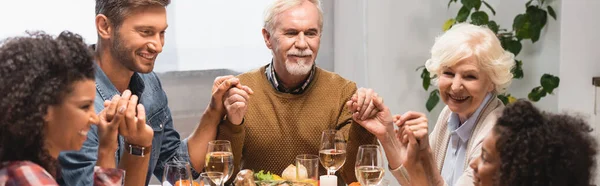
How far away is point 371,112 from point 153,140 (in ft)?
2.40

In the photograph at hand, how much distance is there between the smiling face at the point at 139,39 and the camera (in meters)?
2.39

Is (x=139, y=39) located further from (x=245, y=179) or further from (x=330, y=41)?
(x=330, y=41)

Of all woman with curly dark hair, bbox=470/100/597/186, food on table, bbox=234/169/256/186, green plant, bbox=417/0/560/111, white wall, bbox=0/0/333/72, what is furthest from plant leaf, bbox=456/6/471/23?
woman with curly dark hair, bbox=470/100/597/186

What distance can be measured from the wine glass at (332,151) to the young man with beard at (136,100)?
0.37 m

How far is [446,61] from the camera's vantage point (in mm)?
2637

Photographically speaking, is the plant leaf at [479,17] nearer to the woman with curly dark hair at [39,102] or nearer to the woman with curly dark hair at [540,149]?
the woman with curly dark hair at [540,149]

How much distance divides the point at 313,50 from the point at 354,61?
1.55 meters

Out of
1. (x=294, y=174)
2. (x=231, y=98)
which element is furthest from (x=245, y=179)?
(x=231, y=98)

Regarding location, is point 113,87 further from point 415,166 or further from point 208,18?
point 208,18

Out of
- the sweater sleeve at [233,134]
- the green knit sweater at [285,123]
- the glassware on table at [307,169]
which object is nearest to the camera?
the glassware on table at [307,169]

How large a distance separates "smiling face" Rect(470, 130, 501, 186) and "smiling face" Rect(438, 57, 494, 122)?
1.08 metres

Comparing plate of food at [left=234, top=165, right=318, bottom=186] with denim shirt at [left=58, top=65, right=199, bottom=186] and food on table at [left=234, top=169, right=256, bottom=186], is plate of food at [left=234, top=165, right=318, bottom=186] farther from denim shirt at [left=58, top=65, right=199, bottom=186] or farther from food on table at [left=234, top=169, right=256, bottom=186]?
denim shirt at [left=58, top=65, right=199, bottom=186]

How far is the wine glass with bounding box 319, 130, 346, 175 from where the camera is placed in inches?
93.9

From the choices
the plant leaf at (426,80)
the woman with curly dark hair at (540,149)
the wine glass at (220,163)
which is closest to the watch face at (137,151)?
the wine glass at (220,163)
